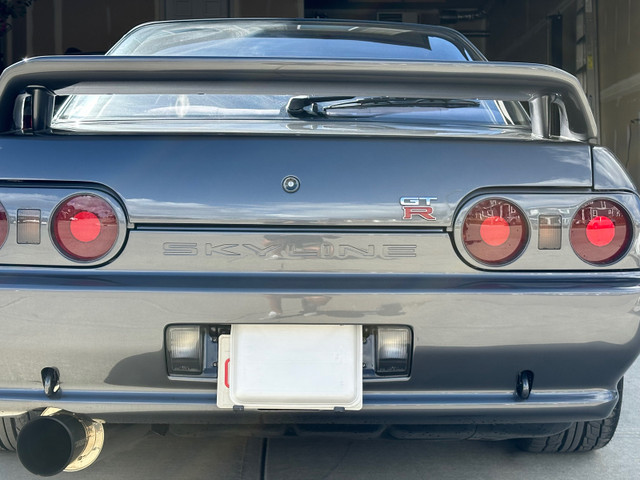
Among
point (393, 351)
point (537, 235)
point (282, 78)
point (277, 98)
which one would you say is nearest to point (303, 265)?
point (393, 351)

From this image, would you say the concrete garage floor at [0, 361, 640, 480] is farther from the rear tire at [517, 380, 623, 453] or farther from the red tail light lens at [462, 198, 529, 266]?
the red tail light lens at [462, 198, 529, 266]

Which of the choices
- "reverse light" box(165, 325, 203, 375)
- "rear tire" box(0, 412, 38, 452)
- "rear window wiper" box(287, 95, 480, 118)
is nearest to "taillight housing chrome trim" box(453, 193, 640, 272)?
"rear window wiper" box(287, 95, 480, 118)

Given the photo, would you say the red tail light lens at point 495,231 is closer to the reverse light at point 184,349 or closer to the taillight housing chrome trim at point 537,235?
the taillight housing chrome trim at point 537,235

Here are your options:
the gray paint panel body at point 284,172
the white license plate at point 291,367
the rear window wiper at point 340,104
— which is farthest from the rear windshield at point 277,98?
the white license plate at point 291,367

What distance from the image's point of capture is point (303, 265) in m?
1.65

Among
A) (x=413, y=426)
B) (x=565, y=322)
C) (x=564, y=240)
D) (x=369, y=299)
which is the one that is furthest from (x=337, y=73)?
(x=413, y=426)

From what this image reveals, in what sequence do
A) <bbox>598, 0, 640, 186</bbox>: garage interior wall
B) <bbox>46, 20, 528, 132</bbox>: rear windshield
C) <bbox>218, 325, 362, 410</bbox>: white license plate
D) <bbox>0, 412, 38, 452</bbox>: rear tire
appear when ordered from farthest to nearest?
1. <bbox>598, 0, 640, 186</bbox>: garage interior wall
2. <bbox>0, 412, 38, 452</bbox>: rear tire
3. <bbox>46, 20, 528, 132</bbox>: rear windshield
4. <bbox>218, 325, 362, 410</bbox>: white license plate

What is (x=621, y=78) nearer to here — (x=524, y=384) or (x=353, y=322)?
(x=524, y=384)

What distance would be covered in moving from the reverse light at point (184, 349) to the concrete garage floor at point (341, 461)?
2.07 feet

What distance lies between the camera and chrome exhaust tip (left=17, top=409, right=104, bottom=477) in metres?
1.65

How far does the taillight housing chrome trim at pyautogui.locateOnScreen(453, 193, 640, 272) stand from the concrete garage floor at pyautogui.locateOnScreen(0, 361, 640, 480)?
2.55 feet

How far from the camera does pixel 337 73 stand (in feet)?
5.42

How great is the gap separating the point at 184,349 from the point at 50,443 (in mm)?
354

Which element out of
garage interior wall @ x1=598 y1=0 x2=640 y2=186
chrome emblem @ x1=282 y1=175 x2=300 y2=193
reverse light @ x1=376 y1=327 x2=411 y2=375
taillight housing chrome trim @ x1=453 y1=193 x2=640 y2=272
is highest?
garage interior wall @ x1=598 y1=0 x2=640 y2=186
